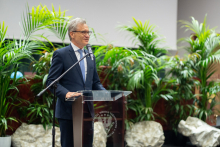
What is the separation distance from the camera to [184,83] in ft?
15.3

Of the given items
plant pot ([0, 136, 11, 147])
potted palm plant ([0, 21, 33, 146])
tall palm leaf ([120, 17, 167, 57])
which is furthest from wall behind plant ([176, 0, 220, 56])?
plant pot ([0, 136, 11, 147])

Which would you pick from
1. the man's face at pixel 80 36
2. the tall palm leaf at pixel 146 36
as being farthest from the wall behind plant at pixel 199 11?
the man's face at pixel 80 36

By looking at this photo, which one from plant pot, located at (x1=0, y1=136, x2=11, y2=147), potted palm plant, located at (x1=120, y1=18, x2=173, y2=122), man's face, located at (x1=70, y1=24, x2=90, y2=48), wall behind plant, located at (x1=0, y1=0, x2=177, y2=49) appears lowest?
plant pot, located at (x1=0, y1=136, x2=11, y2=147)

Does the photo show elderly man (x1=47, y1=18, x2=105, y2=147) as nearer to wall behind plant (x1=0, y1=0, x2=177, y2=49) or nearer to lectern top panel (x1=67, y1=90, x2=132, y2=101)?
lectern top panel (x1=67, y1=90, x2=132, y2=101)

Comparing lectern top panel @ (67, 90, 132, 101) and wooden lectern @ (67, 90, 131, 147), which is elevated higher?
lectern top panel @ (67, 90, 132, 101)

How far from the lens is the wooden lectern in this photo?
5.55 ft

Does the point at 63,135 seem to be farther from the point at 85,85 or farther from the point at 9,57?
the point at 9,57

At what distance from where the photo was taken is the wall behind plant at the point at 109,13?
5434 mm

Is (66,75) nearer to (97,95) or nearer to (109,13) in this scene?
(97,95)

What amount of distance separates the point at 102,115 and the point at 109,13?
16.4ft

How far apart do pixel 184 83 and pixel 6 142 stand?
2881mm

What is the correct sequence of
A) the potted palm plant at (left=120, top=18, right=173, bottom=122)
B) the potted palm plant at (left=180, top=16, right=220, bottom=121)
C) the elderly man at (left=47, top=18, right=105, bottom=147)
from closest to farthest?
the elderly man at (left=47, top=18, right=105, bottom=147) < the potted palm plant at (left=120, top=18, right=173, bottom=122) < the potted palm plant at (left=180, top=16, right=220, bottom=121)

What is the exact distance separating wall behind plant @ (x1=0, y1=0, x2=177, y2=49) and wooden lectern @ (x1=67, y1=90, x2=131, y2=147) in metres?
3.74

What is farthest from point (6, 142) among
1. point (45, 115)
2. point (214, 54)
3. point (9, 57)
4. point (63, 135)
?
point (214, 54)
